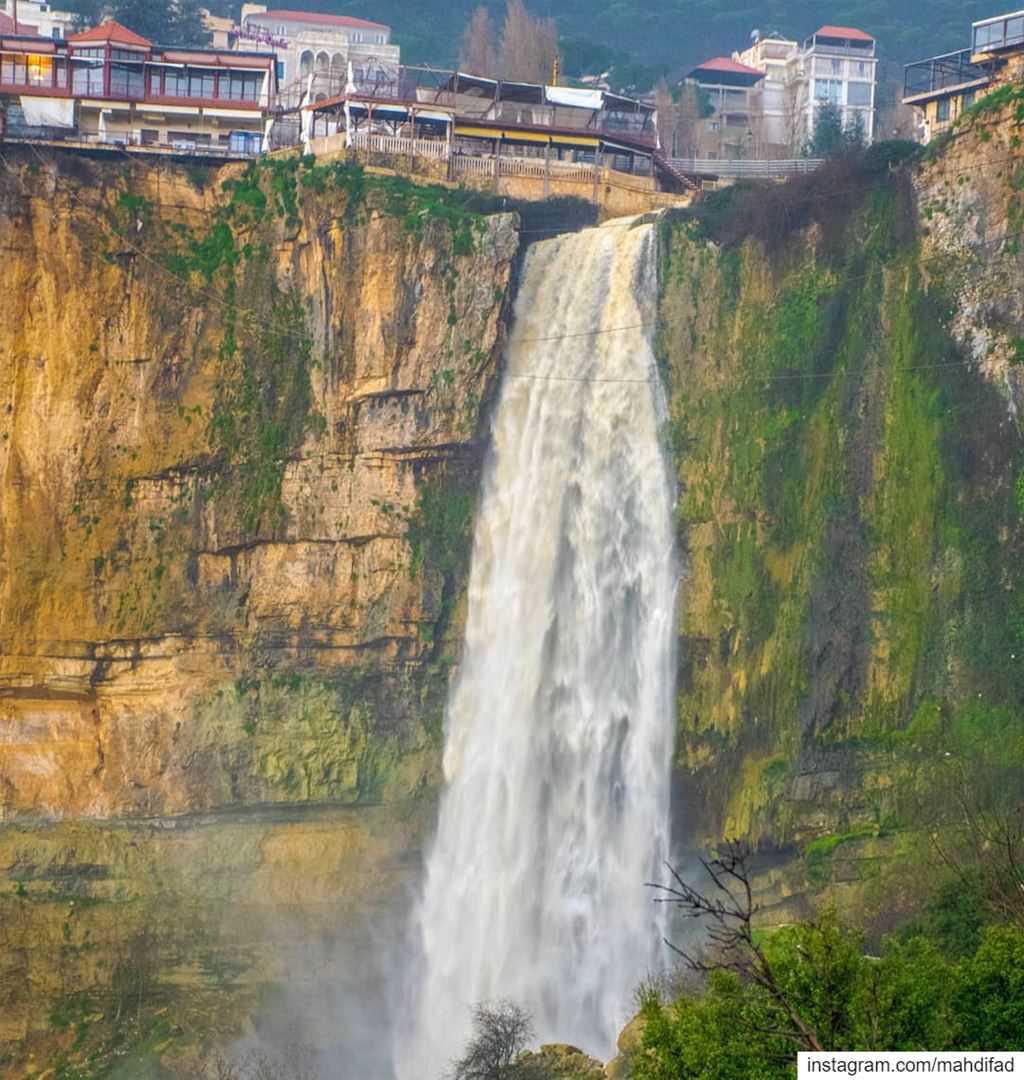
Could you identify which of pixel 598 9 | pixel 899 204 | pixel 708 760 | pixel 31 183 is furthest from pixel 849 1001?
pixel 598 9

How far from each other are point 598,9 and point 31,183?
5438 cm

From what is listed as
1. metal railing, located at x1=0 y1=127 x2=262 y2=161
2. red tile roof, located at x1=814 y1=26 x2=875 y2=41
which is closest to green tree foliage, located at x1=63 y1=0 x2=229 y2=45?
metal railing, located at x1=0 y1=127 x2=262 y2=161

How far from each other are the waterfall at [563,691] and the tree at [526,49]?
89.7 ft

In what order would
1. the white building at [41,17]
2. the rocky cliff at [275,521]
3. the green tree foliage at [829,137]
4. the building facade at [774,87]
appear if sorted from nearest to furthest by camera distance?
the rocky cliff at [275,521] < the green tree foliage at [829,137] < the building facade at [774,87] < the white building at [41,17]

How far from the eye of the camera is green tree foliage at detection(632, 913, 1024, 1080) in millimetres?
25812

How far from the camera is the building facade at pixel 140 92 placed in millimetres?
62031

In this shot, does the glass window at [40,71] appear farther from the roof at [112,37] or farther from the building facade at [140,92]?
Answer: the roof at [112,37]

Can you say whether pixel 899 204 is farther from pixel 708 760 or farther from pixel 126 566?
pixel 126 566

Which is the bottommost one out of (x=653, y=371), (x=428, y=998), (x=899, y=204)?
(x=428, y=998)

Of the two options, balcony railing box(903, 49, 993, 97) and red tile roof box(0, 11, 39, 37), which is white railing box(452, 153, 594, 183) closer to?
balcony railing box(903, 49, 993, 97)

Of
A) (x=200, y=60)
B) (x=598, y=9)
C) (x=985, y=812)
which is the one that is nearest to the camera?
(x=985, y=812)

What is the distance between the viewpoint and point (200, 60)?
6353 cm

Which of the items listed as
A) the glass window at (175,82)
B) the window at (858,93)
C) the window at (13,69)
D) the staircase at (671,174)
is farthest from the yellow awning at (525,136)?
the window at (858,93)

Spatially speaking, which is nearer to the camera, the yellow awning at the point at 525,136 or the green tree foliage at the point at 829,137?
the yellow awning at the point at 525,136
